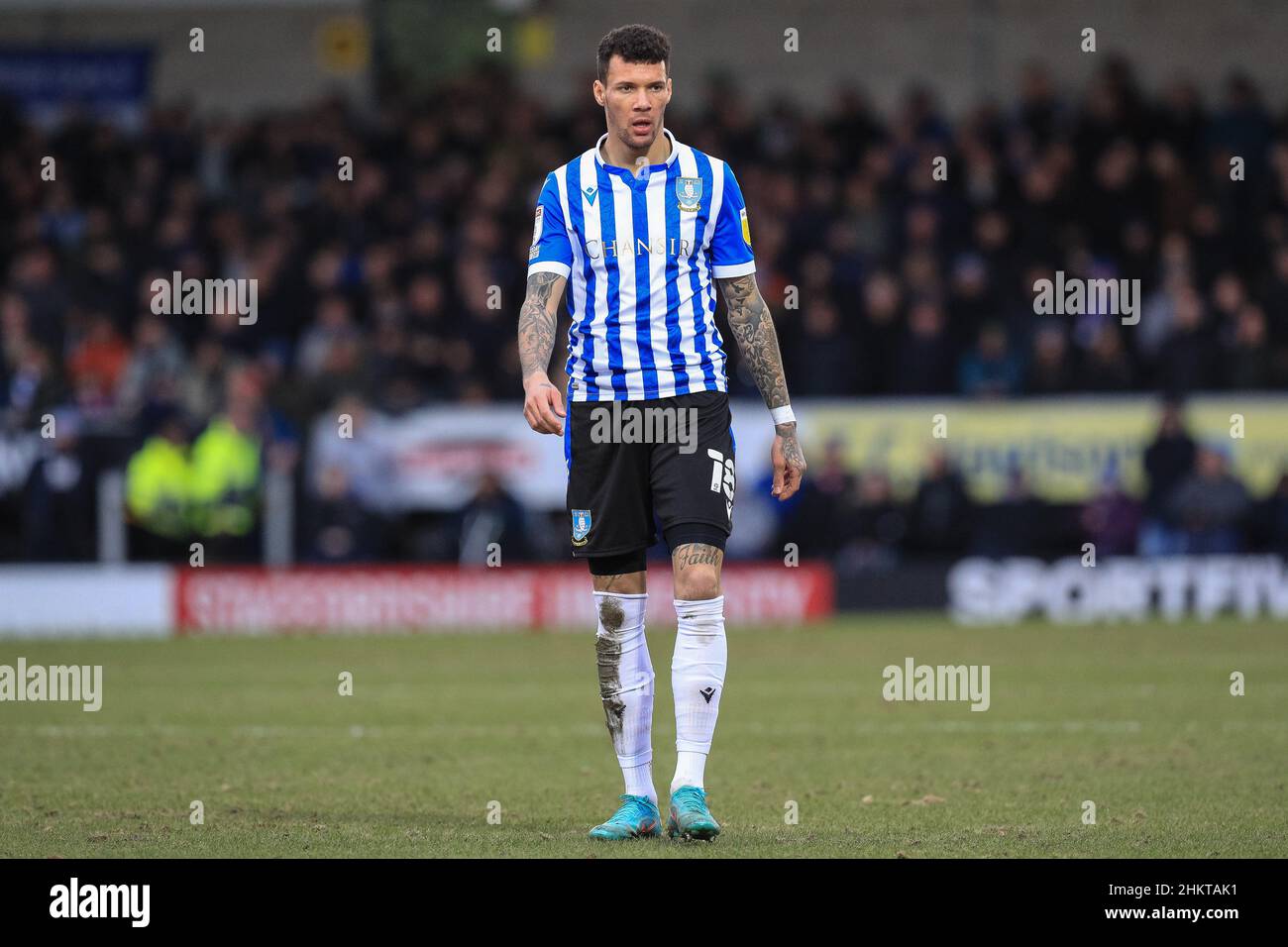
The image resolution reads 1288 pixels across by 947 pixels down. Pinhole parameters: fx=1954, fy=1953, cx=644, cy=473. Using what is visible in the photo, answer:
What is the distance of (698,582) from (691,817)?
30.2 inches

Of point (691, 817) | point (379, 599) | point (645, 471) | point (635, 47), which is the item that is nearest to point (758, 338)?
point (645, 471)

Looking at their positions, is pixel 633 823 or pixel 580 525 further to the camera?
pixel 580 525

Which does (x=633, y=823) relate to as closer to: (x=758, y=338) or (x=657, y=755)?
(x=758, y=338)

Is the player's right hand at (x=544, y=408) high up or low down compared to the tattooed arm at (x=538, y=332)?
down

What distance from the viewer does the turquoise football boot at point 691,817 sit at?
20.5 feet

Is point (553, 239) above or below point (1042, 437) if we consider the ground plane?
above

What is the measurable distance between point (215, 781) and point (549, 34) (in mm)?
17884

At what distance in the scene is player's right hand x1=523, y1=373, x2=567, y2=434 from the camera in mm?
6258

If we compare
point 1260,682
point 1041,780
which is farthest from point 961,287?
point 1041,780

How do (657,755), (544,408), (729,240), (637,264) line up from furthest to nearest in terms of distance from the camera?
(657,755) → (729,240) → (637,264) → (544,408)

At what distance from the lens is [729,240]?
266 inches

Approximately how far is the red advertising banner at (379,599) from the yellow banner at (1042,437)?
2.08 metres

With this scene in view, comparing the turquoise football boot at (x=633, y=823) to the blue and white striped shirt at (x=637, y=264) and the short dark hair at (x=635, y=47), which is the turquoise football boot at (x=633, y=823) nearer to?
the blue and white striped shirt at (x=637, y=264)

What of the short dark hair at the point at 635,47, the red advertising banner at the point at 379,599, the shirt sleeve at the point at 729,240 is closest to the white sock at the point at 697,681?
the shirt sleeve at the point at 729,240
